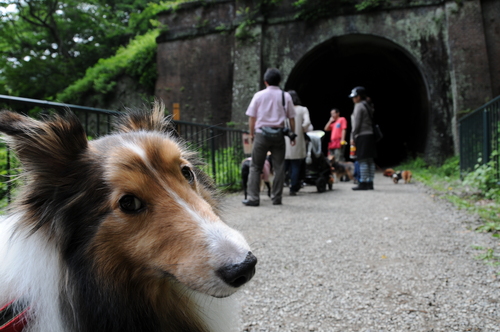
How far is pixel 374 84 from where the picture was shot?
930 inches

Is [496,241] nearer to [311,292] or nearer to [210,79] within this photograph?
[311,292]

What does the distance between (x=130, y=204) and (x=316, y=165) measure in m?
7.98

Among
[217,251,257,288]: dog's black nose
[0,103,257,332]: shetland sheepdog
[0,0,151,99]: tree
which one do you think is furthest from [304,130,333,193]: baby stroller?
[0,0,151,99]: tree

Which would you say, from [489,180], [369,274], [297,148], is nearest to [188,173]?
[369,274]

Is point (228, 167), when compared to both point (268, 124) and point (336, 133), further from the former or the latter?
point (336, 133)

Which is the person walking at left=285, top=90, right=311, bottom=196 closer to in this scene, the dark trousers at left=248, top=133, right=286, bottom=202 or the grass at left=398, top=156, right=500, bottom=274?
the dark trousers at left=248, top=133, right=286, bottom=202

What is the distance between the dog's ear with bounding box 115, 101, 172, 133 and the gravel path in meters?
0.73

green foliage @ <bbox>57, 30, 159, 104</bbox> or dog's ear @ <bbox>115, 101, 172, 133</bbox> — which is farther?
green foliage @ <bbox>57, 30, 159, 104</bbox>

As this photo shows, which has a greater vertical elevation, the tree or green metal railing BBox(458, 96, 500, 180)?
the tree

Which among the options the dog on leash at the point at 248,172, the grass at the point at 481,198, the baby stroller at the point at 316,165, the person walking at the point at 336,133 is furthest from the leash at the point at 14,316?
the person walking at the point at 336,133

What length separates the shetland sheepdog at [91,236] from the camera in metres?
1.36

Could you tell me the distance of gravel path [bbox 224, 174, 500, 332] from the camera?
2389mm

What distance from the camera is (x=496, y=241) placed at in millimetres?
3920

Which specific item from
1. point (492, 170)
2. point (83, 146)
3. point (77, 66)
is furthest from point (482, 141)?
point (77, 66)
